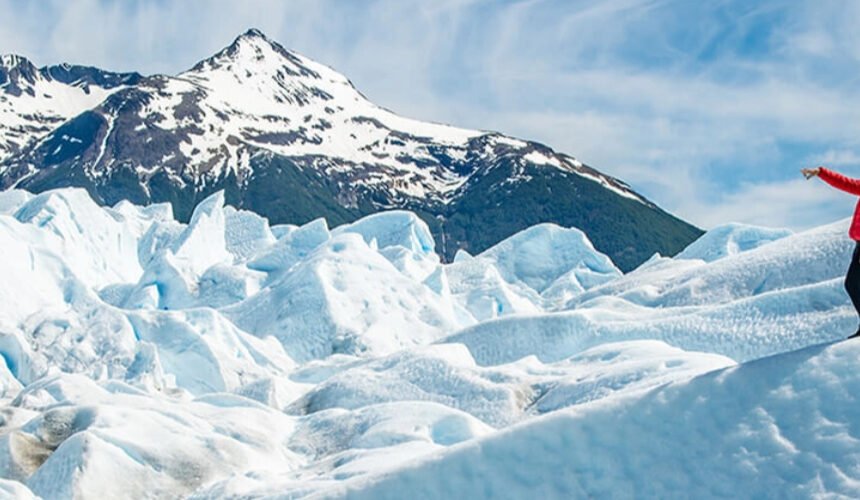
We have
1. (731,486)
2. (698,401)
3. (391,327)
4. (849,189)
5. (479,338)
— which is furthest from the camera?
(391,327)

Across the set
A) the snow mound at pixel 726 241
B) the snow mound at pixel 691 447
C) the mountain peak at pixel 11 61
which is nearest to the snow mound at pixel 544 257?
the snow mound at pixel 726 241

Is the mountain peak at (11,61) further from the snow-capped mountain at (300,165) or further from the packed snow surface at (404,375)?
the packed snow surface at (404,375)

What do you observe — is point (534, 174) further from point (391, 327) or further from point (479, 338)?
point (479, 338)

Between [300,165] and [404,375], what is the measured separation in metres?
123

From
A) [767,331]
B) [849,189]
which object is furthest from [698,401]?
[767,331]

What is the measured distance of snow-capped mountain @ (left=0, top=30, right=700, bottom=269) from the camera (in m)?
124

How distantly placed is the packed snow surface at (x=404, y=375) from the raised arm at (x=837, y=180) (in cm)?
109

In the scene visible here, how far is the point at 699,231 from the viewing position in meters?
132

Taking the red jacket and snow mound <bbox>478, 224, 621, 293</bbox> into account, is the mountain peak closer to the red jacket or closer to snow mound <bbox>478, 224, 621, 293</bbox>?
snow mound <bbox>478, 224, 621, 293</bbox>

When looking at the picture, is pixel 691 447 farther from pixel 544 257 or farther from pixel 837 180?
pixel 544 257

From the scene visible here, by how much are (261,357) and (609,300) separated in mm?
9288

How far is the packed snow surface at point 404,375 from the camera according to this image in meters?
5.57

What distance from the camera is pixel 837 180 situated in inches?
244

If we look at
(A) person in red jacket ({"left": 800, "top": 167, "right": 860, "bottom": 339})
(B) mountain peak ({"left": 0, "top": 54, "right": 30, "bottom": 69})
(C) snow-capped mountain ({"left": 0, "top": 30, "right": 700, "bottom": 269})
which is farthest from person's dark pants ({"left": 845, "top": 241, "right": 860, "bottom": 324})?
(B) mountain peak ({"left": 0, "top": 54, "right": 30, "bottom": 69})
